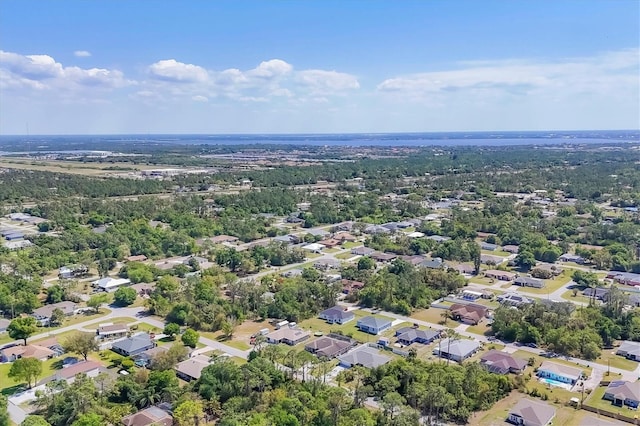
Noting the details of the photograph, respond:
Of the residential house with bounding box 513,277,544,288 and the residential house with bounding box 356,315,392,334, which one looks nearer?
the residential house with bounding box 356,315,392,334

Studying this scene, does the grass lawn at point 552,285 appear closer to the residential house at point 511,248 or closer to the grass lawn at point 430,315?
the residential house at point 511,248

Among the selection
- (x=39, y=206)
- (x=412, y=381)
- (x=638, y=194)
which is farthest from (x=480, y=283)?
(x=39, y=206)

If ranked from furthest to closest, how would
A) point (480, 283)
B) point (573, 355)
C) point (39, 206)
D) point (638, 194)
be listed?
point (638, 194), point (39, 206), point (480, 283), point (573, 355)

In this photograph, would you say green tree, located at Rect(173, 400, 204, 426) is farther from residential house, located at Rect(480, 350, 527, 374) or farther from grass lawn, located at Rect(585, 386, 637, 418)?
grass lawn, located at Rect(585, 386, 637, 418)

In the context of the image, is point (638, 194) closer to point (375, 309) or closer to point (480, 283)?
point (480, 283)

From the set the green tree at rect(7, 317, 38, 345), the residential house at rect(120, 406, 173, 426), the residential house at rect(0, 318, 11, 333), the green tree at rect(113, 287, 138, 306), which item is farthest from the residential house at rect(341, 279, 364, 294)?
the residential house at rect(0, 318, 11, 333)

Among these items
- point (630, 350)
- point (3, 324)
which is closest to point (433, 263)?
point (630, 350)

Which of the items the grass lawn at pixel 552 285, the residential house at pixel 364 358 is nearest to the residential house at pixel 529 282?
the grass lawn at pixel 552 285
